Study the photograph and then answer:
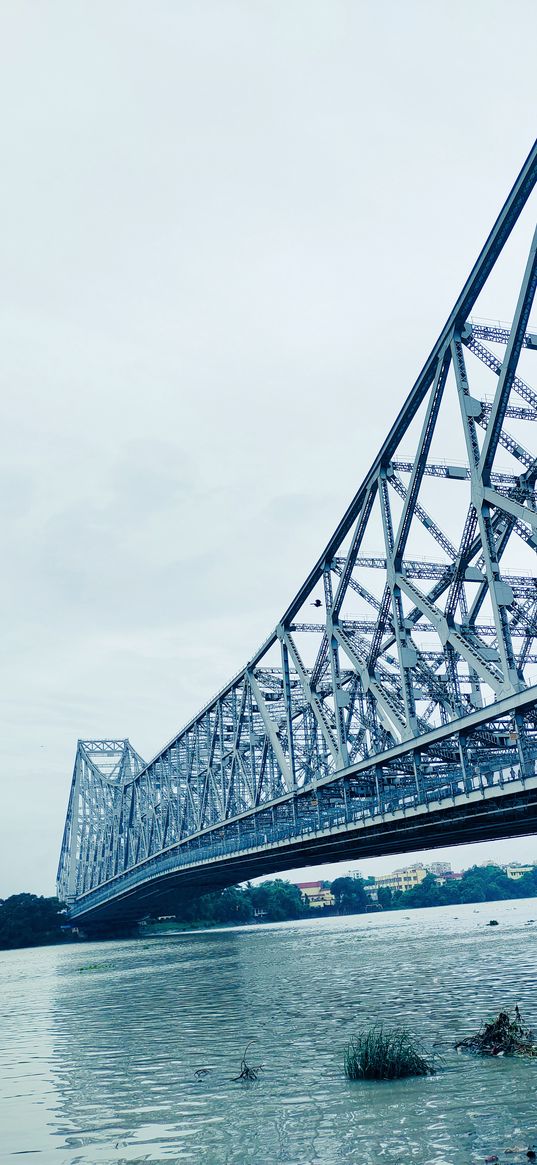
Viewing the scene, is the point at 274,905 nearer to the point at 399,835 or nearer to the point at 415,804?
the point at 399,835

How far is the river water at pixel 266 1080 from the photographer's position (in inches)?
468

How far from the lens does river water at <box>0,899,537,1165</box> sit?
11.9m

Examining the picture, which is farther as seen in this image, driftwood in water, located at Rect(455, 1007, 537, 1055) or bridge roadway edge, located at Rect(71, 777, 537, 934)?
bridge roadway edge, located at Rect(71, 777, 537, 934)

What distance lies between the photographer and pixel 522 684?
93.2 feet

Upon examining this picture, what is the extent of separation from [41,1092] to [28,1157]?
18.7 ft

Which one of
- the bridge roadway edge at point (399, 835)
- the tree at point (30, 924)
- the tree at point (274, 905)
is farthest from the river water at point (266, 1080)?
the tree at point (274, 905)

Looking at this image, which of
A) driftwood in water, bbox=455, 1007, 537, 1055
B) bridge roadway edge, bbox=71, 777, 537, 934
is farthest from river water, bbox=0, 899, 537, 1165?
bridge roadway edge, bbox=71, 777, 537, 934

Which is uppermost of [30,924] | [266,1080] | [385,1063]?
[30,924]

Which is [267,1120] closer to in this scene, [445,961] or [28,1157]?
[28,1157]

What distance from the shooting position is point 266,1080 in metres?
16.3

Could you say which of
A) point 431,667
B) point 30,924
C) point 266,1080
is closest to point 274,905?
point 30,924

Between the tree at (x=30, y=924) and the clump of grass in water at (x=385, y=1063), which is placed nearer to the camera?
the clump of grass in water at (x=385, y=1063)

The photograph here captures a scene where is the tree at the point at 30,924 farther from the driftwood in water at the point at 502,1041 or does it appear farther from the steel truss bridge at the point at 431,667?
the driftwood in water at the point at 502,1041

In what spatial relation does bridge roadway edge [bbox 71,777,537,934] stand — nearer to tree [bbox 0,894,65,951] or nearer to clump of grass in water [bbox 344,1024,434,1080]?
clump of grass in water [bbox 344,1024,434,1080]
